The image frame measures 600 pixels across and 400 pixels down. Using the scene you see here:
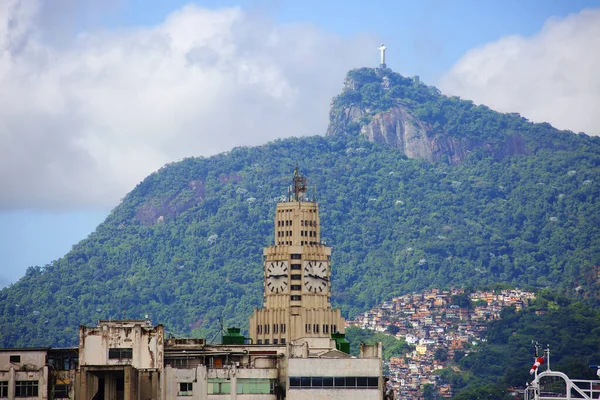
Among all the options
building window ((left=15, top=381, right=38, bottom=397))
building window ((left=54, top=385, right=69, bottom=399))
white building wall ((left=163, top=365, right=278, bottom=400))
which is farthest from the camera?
white building wall ((left=163, top=365, right=278, bottom=400))

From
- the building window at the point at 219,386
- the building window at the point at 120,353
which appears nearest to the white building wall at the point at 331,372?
the building window at the point at 219,386

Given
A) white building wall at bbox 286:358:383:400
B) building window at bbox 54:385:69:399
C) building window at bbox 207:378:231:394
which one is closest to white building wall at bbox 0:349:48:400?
building window at bbox 54:385:69:399

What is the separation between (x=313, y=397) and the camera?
4055 inches

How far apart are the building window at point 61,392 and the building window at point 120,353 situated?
14.8 feet

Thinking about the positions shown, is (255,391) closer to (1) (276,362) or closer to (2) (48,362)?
(1) (276,362)

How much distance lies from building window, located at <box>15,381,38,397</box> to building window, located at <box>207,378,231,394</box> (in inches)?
364

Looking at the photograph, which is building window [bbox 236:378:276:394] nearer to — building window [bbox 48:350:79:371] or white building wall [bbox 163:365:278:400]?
white building wall [bbox 163:365:278:400]

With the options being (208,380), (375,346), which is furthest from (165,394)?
(375,346)

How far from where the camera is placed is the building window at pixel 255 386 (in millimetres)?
104812

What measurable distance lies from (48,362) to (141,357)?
5323mm

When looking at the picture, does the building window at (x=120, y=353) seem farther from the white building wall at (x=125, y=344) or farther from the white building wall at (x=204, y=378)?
the white building wall at (x=204, y=378)

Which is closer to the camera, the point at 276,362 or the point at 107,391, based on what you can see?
the point at 107,391

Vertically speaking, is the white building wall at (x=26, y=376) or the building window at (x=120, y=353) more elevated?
the building window at (x=120, y=353)

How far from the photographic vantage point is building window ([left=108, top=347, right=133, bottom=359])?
105m
